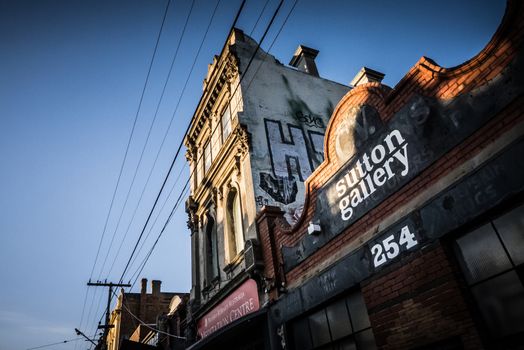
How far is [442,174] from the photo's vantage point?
5422mm

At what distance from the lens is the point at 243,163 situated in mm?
12711

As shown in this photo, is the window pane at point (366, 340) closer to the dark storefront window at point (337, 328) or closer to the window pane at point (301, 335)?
the dark storefront window at point (337, 328)

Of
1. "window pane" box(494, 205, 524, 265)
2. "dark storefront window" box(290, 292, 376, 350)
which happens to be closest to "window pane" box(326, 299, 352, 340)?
"dark storefront window" box(290, 292, 376, 350)

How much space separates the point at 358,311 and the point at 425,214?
8.34 ft

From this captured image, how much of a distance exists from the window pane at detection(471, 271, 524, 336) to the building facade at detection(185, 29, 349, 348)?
226 inches

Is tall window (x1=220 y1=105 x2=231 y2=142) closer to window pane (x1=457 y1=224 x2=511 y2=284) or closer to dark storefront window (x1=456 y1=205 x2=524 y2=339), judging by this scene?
window pane (x1=457 y1=224 x2=511 y2=284)

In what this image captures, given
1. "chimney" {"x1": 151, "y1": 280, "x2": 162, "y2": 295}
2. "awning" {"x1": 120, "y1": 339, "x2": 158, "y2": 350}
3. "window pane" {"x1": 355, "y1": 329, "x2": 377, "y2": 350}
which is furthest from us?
"chimney" {"x1": 151, "y1": 280, "x2": 162, "y2": 295}

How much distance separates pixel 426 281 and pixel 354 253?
1.66 meters

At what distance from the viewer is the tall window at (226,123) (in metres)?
15.1

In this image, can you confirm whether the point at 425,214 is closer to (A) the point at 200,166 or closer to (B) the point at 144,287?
(A) the point at 200,166

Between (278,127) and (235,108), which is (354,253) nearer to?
(278,127)

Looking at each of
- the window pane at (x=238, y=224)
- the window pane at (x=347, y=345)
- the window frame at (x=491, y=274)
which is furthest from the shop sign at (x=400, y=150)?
the window pane at (x=238, y=224)

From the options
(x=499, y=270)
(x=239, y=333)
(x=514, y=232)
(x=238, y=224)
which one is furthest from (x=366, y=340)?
(x=238, y=224)

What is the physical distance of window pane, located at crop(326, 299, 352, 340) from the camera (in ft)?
23.4
